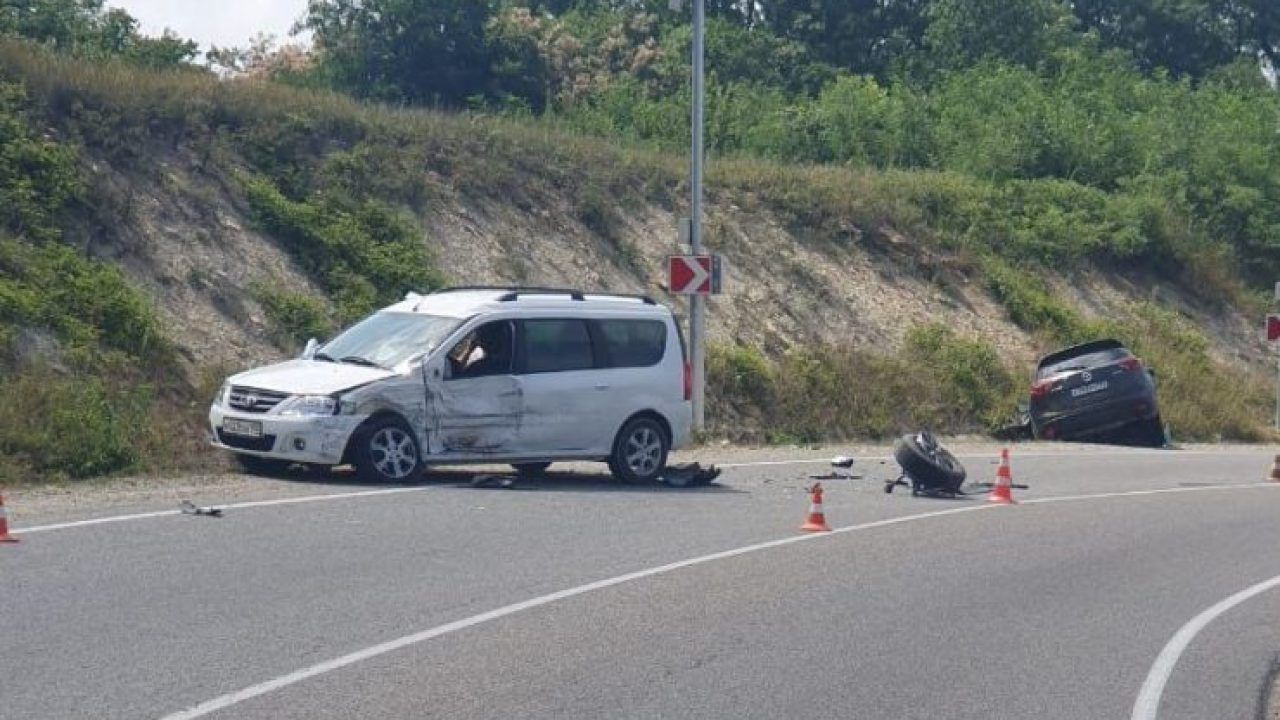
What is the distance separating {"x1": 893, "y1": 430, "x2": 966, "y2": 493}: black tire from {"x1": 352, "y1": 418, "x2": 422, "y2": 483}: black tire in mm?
5309

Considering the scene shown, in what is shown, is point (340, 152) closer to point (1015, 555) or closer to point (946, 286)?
point (946, 286)

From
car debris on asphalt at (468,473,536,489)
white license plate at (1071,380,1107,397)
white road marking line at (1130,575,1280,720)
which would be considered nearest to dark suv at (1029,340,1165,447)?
white license plate at (1071,380,1107,397)

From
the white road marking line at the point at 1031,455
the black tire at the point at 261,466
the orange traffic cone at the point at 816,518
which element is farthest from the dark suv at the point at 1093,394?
the black tire at the point at 261,466

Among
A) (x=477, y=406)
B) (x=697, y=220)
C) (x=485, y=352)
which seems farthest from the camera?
(x=697, y=220)

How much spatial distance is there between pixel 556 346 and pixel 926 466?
13.7 ft

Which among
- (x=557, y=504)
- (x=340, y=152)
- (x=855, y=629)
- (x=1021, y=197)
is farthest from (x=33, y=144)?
(x=1021, y=197)

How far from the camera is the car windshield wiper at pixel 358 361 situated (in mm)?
17844

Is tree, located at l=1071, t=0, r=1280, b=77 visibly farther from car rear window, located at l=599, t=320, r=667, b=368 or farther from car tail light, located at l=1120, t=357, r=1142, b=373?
car rear window, located at l=599, t=320, r=667, b=368

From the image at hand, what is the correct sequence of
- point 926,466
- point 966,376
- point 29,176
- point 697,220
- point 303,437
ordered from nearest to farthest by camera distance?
1. point 303,437
2. point 926,466
3. point 29,176
4. point 697,220
5. point 966,376

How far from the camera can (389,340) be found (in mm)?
18344

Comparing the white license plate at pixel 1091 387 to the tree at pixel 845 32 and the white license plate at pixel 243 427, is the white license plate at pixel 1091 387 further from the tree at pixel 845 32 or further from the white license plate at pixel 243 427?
the tree at pixel 845 32

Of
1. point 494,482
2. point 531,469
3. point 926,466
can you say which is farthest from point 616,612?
point 926,466

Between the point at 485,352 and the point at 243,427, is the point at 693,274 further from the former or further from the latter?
the point at 243,427

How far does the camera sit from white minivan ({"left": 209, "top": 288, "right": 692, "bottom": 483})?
17.1 metres
